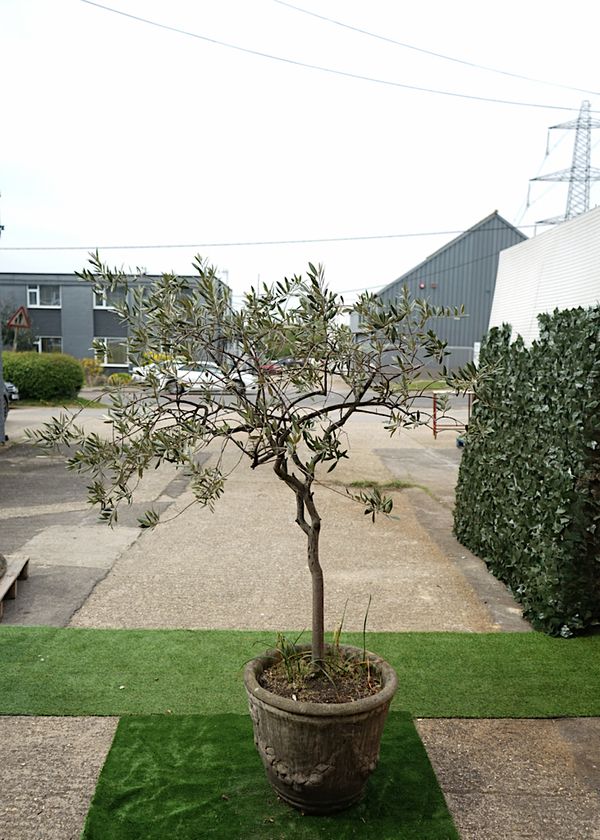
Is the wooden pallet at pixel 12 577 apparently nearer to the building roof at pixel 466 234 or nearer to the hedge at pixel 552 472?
the hedge at pixel 552 472

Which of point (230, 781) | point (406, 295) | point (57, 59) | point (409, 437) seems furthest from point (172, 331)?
point (409, 437)

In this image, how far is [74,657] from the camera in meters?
4.96

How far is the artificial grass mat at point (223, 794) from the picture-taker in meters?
3.18

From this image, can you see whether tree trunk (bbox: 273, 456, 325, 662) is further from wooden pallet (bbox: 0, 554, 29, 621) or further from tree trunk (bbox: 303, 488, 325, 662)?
wooden pallet (bbox: 0, 554, 29, 621)

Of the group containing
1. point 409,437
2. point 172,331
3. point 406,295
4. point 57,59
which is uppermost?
point 57,59

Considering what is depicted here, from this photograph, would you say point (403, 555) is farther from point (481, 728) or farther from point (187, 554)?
point (481, 728)

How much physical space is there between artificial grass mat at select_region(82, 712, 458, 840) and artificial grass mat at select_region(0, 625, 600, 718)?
0.33 m

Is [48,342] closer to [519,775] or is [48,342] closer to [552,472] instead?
[552,472]

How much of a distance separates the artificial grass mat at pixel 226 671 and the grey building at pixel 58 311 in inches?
1361

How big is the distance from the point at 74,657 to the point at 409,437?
14.7m

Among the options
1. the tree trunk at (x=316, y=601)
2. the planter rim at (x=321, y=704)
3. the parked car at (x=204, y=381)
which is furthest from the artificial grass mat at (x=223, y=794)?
the parked car at (x=204, y=381)

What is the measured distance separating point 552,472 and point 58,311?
37616mm

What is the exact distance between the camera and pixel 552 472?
5.44m

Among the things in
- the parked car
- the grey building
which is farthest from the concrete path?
the grey building
